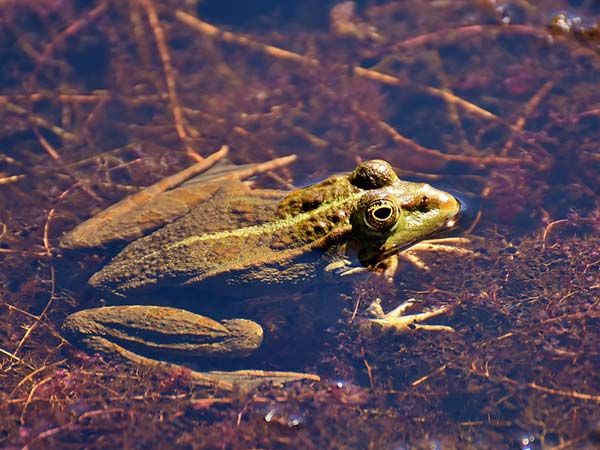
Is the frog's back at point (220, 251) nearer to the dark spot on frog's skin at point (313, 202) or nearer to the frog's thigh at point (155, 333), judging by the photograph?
the dark spot on frog's skin at point (313, 202)

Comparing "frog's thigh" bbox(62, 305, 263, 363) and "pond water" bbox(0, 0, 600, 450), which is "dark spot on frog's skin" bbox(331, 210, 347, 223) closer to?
"pond water" bbox(0, 0, 600, 450)

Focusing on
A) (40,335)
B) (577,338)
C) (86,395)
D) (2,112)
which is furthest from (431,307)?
(2,112)

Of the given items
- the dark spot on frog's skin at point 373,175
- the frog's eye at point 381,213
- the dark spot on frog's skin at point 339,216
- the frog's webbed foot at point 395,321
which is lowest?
the frog's webbed foot at point 395,321

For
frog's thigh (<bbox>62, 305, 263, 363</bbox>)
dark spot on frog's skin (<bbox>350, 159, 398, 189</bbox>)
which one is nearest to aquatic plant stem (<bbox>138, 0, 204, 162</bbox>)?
frog's thigh (<bbox>62, 305, 263, 363</bbox>)

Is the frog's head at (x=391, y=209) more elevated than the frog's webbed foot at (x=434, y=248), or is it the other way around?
the frog's head at (x=391, y=209)

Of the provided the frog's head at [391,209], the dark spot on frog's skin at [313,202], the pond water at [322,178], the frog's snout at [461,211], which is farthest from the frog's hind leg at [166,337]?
the frog's snout at [461,211]

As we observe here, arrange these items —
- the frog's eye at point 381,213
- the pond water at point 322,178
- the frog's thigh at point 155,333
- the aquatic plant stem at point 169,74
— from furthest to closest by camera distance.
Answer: the aquatic plant stem at point 169,74, the frog's thigh at point 155,333, the pond water at point 322,178, the frog's eye at point 381,213
